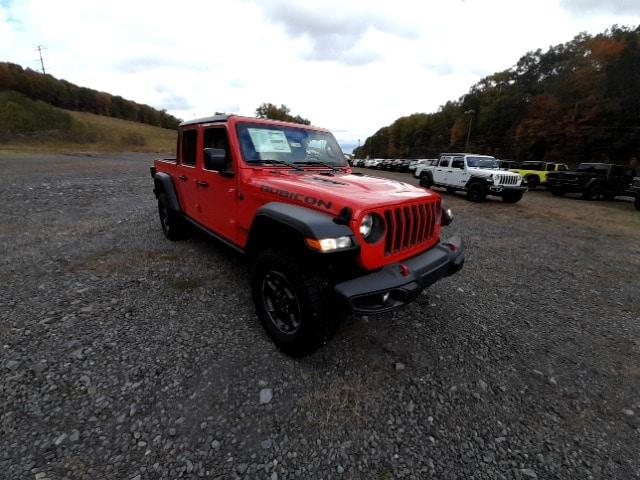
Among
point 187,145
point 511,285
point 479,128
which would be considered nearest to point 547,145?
point 479,128

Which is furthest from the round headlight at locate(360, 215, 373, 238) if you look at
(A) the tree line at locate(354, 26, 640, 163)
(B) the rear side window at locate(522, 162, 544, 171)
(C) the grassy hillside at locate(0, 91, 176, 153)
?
(C) the grassy hillside at locate(0, 91, 176, 153)

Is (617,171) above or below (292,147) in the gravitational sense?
below

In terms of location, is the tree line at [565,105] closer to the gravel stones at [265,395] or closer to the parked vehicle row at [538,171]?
the parked vehicle row at [538,171]

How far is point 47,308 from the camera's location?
3.19m

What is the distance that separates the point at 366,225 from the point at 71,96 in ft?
346

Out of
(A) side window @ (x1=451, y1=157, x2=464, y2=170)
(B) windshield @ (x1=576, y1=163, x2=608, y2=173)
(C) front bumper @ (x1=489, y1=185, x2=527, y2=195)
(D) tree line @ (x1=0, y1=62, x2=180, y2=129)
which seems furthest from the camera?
(D) tree line @ (x1=0, y1=62, x2=180, y2=129)

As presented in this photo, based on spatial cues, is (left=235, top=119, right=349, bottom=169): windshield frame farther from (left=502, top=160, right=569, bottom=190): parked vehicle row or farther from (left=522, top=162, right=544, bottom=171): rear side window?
(left=522, top=162, right=544, bottom=171): rear side window

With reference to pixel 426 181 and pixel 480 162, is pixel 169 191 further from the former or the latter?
pixel 426 181

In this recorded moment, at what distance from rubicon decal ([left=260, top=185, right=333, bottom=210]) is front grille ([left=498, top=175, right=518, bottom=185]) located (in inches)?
438

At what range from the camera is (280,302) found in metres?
2.68

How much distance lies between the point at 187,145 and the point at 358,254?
11.1 feet

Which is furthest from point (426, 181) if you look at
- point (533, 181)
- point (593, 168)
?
point (533, 181)

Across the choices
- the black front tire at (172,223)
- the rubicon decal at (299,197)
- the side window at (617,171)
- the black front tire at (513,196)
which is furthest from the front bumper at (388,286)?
the side window at (617,171)

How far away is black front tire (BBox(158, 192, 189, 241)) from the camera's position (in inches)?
198
